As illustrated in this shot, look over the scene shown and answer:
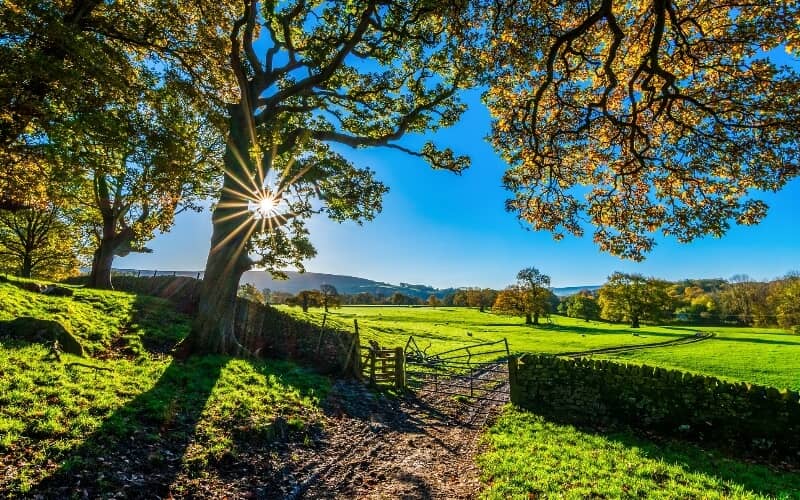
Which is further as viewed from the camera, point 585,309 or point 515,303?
point 585,309

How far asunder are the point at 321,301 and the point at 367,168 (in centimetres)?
4145

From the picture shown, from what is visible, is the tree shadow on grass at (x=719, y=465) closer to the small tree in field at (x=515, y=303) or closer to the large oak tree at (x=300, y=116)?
the large oak tree at (x=300, y=116)

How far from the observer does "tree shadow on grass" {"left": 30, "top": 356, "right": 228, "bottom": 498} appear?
225 inches

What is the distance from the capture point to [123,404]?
8.55m

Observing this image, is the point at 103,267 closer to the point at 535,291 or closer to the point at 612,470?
the point at 612,470

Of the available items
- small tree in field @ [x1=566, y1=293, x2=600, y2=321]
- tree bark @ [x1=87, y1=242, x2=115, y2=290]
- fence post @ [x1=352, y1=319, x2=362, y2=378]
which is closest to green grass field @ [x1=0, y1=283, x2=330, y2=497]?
fence post @ [x1=352, y1=319, x2=362, y2=378]

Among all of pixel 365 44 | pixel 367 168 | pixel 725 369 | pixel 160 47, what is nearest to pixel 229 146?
pixel 160 47

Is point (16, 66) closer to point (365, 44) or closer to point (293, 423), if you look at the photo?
point (293, 423)

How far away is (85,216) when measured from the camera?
3356 centimetres

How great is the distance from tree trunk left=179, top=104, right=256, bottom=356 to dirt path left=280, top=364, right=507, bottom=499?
5.70 m

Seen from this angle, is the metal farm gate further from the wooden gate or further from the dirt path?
the dirt path

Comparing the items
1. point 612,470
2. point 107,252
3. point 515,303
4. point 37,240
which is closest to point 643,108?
point 612,470

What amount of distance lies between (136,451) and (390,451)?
586 centimetres

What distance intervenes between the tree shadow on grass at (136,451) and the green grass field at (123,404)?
0.02 metres
